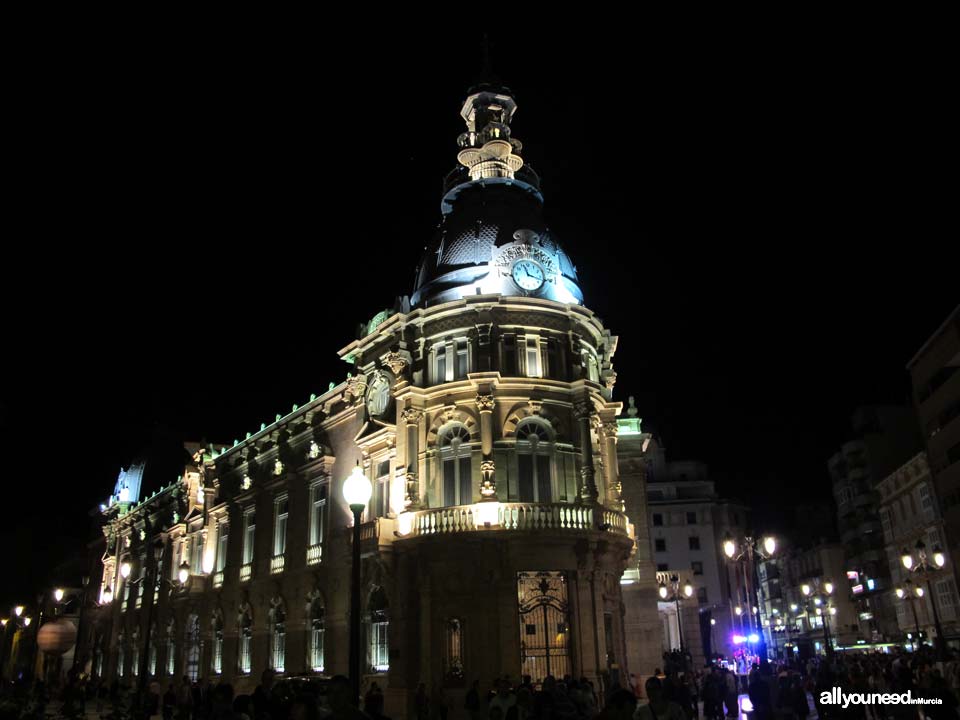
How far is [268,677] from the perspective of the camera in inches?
645

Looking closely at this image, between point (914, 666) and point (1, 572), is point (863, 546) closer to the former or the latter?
point (914, 666)

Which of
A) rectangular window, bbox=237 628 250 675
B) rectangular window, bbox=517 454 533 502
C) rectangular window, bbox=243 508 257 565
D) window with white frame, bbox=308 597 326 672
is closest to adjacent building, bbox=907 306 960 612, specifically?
rectangular window, bbox=517 454 533 502

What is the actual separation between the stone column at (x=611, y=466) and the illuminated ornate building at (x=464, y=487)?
0.31 feet

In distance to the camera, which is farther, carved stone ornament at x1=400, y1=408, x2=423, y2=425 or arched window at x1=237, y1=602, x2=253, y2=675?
arched window at x1=237, y1=602, x2=253, y2=675

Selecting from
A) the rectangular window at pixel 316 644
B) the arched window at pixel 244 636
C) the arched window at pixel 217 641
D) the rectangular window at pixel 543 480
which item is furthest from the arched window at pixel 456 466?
the arched window at pixel 217 641

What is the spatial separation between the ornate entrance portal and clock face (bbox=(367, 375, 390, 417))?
32.4ft

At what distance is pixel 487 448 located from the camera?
98.7ft

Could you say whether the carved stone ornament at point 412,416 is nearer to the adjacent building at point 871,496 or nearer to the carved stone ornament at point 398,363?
the carved stone ornament at point 398,363

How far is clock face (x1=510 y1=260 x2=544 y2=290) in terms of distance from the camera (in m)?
33.3

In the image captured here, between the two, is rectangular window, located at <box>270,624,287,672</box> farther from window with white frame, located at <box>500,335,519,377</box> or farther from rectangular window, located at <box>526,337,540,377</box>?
rectangular window, located at <box>526,337,540,377</box>

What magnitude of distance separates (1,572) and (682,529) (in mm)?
62793

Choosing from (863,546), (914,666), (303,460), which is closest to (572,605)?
(914,666)

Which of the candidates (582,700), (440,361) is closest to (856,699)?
(582,700)

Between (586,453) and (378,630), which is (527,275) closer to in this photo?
(586,453)
